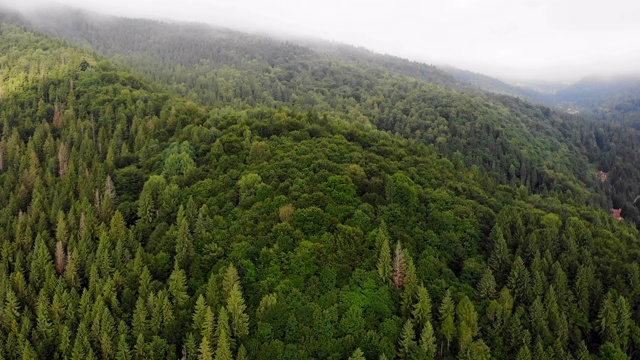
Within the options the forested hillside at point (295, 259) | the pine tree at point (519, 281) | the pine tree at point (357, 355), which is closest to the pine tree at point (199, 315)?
the forested hillside at point (295, 259)

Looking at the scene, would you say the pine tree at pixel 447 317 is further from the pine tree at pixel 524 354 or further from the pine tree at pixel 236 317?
the pine tree at pixel 236 317

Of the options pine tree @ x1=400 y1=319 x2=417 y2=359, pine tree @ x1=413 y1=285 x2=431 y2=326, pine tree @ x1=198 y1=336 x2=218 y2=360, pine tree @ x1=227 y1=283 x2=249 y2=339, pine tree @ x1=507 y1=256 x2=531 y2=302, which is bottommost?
pine tree @ x1=198 y1=336 x2=218 y2=360

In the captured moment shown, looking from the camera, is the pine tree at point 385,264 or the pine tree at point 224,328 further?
the pine tree at point 385,264

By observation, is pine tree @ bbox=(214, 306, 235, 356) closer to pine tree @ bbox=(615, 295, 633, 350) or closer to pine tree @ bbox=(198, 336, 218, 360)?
pine tree @ bbox=(198, 336, 218, 360)

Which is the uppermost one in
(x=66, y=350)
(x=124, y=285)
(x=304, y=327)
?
(x=304, y=327)

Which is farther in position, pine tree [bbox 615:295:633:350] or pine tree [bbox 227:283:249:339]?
pine tree [bbox 615:295:633:350]

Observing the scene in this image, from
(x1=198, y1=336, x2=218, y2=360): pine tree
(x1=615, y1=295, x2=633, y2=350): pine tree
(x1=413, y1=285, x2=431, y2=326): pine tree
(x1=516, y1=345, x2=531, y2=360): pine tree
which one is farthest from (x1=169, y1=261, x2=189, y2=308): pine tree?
(x1=615, y1=295, x2=633, y2=350): pine tree

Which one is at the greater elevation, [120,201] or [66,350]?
[120,201]

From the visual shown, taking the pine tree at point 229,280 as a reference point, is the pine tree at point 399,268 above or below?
above

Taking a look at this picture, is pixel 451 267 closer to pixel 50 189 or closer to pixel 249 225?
pixel 249 225

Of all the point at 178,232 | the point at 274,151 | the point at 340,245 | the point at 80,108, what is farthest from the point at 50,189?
the point at 340,245

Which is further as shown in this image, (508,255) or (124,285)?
(508,255)
